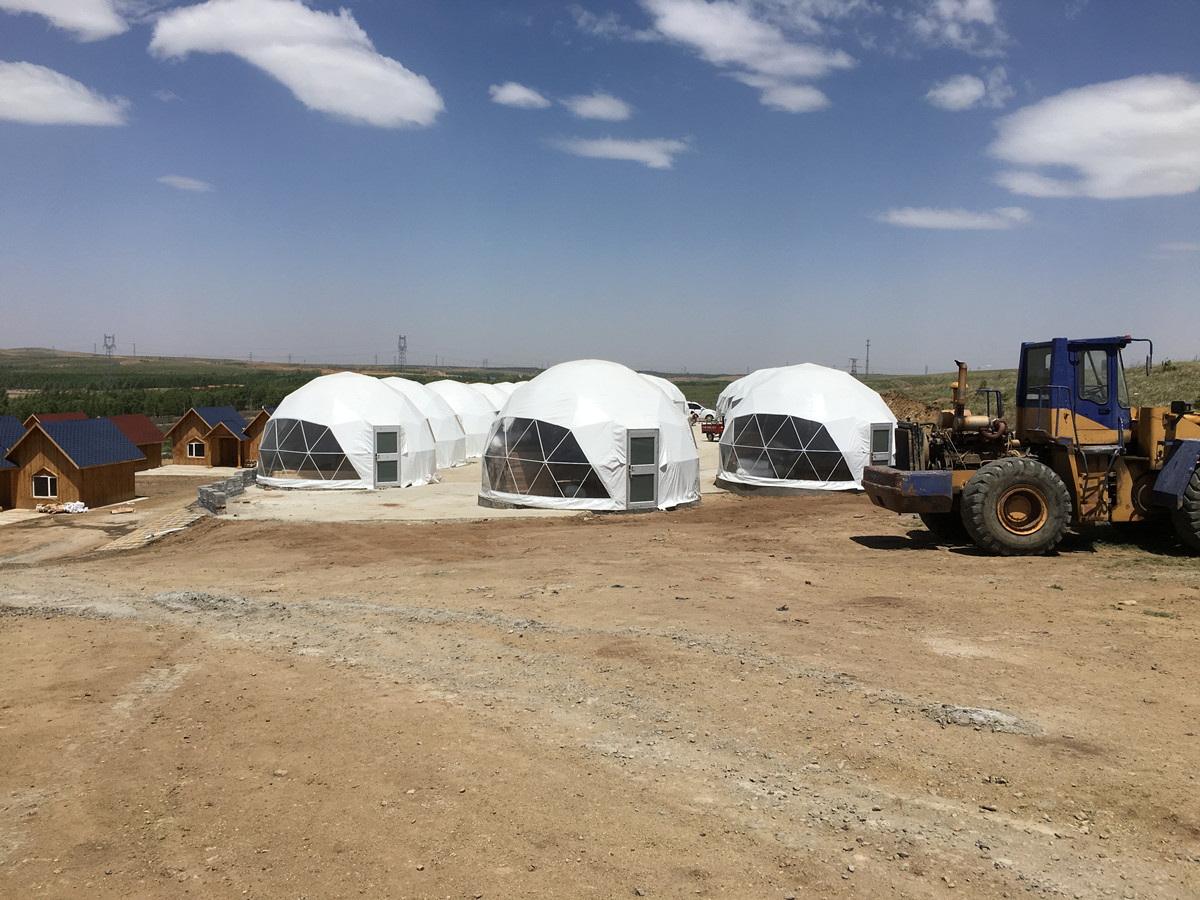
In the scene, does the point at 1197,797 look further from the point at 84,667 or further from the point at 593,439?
the point at 593,439

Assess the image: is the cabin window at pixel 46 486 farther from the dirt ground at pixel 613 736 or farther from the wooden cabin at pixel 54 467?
the dirt ground at pixel 613 736

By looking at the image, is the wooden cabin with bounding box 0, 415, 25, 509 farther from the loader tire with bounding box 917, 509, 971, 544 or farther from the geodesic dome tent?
the loader tire with bounding box 917, 509, 971, 544

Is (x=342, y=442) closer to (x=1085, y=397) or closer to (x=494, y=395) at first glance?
(x=494, y=395)

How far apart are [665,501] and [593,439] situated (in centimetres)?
259

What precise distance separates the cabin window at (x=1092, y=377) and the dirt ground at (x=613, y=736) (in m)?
2.72

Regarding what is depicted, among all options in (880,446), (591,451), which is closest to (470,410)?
(591,451)

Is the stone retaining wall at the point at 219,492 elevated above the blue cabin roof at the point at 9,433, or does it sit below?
below

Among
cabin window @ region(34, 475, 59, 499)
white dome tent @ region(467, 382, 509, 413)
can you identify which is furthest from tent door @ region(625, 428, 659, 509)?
white dome tent @ region(467, 382, 509, 413)

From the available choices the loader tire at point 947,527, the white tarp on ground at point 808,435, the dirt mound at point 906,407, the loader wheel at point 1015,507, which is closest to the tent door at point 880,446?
the white tarp on ground at point 808,435

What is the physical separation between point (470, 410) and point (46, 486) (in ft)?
60.3

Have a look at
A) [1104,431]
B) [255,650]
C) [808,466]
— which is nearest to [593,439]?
[808,466]

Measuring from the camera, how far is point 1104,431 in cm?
1277

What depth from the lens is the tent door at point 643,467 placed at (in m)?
20.6

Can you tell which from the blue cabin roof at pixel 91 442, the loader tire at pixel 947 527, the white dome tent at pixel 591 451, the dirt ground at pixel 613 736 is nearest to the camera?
the dirt ground at pixel 613 736
